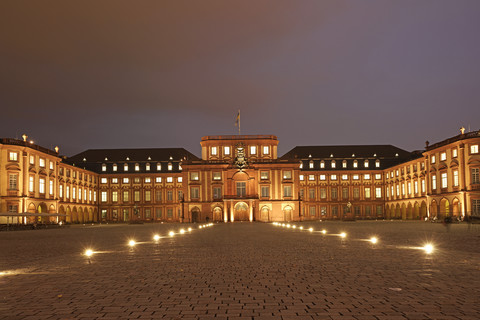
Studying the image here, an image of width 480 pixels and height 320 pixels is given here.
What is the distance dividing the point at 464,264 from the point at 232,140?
8688cm

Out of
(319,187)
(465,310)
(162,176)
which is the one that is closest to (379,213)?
(319,187)

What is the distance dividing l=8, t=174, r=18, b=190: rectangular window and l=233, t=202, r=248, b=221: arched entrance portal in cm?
4394

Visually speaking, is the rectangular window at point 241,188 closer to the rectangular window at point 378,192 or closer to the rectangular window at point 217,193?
the rectangular window at point 217,193

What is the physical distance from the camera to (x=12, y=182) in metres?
62.1

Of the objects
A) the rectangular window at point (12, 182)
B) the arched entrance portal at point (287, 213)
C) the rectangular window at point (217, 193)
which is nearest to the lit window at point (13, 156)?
the rectangular window at point (12, 182)

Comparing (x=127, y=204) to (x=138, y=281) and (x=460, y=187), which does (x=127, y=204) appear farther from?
(x=138, y=281)

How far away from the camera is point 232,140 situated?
99.7 meters

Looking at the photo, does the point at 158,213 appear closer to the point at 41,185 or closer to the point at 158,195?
the point at 158,195

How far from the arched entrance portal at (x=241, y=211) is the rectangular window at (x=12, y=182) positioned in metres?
43.9

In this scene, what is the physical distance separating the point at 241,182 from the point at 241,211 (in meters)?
6.22

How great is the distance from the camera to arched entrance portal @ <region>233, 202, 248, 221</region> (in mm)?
93312

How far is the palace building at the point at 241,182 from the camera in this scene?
6312cm

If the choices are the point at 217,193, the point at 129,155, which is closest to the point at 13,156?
the point at 217,193

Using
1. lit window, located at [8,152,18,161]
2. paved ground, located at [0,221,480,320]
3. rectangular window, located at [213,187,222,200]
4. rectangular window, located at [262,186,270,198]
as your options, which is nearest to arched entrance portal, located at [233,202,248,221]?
rectangular window, located at [213,187,222,200]
